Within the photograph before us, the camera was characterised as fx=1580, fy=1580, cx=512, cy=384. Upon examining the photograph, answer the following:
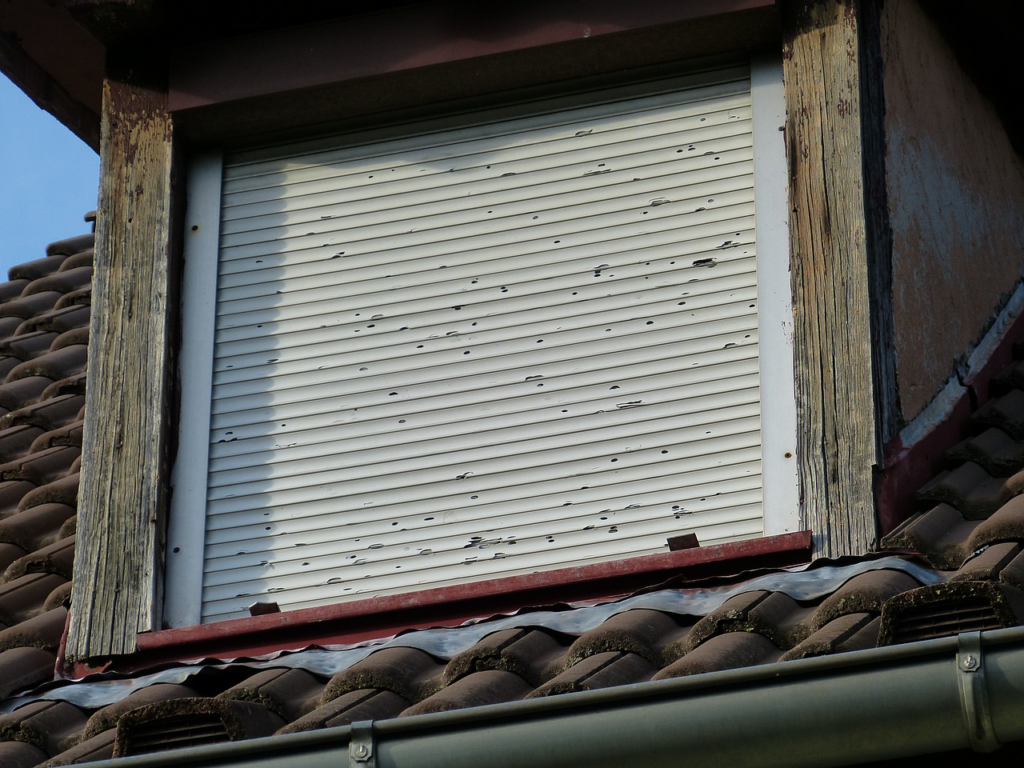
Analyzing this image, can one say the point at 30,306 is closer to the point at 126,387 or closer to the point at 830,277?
the point at 126,387

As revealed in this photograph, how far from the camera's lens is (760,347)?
3945 mm

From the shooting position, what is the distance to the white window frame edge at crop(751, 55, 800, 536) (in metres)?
3.78

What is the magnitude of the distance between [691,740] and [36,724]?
1.60m

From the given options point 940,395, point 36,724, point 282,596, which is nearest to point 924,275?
point 940,395

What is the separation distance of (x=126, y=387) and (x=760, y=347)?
67.6 inches

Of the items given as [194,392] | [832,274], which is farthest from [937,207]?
[194,392]

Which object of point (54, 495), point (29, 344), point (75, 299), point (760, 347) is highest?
point (75, 299)

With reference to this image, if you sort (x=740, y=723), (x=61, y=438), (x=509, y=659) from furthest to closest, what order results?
(x=61, y=438)
(x=509, y=659)
(x=740, y=723)

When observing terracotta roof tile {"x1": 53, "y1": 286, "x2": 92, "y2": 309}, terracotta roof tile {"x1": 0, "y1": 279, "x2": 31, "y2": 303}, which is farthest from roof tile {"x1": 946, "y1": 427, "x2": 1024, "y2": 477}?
terracotta roof tile {"x1": 0, "y1": 279, "x2": 31, "y2": 303}

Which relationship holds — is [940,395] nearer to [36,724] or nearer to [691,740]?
[691,740]

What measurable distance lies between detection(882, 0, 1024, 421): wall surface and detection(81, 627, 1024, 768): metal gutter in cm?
148

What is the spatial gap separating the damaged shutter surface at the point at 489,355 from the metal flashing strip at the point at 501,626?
30 cm

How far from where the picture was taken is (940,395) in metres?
4.22

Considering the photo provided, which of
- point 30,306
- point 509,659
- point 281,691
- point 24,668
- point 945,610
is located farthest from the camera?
point 30,306
